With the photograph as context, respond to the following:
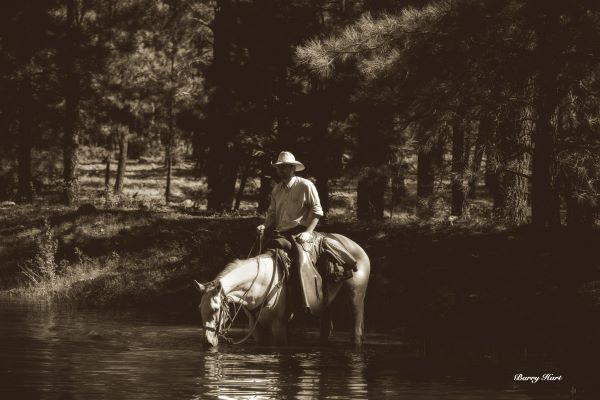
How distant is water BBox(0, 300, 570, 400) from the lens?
11.2 m

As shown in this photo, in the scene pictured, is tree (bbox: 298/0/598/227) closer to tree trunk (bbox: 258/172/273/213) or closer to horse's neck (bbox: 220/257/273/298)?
horse's neck (bbox: 220/257/273/298)

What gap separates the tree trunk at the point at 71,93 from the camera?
118ft

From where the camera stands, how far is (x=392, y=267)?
22.8 metres

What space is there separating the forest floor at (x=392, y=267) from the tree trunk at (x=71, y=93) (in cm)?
643

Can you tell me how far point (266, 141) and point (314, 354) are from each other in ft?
53.6

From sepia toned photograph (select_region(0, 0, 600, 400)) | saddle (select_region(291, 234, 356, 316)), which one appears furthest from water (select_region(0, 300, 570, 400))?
saddle (select_region(291, 234, 356, 316))

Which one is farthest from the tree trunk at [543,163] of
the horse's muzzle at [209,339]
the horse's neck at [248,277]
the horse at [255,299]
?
the horse's muzzle at [209,339]

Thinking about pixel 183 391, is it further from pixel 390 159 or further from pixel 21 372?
pixel 390 159

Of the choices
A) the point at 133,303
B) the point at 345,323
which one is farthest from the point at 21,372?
the point at 133,303

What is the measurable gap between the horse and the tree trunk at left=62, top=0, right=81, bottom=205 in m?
22.6

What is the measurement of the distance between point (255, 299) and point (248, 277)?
1.28ft

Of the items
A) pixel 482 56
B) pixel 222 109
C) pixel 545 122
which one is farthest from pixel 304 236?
pixel 222 109

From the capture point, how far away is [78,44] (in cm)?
3622

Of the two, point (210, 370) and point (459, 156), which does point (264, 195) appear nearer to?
point (459, 156)
